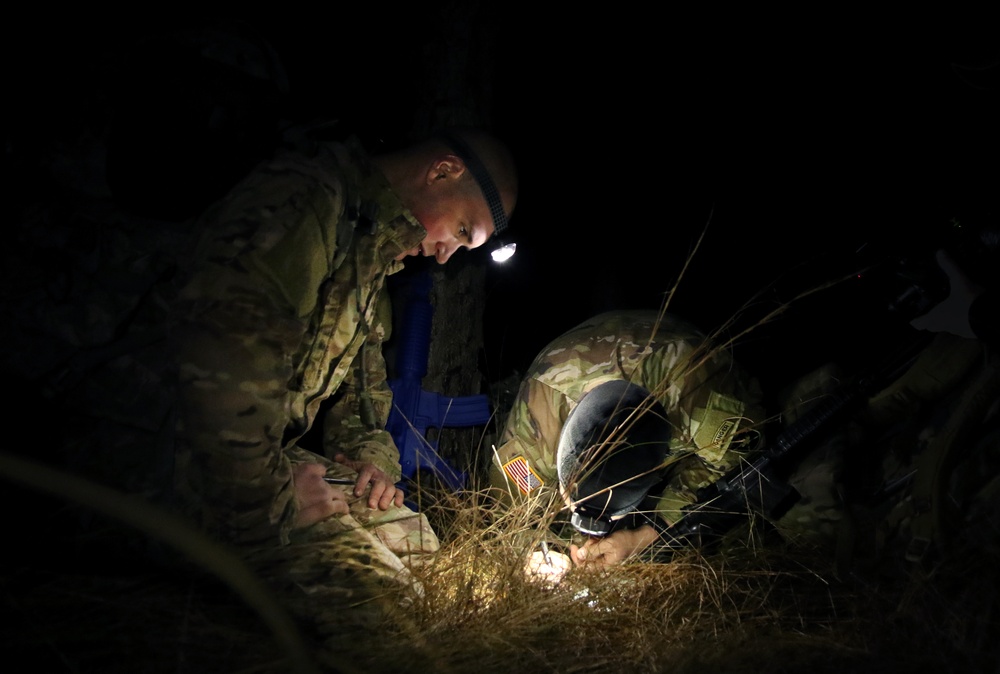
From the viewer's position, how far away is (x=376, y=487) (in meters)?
2.64

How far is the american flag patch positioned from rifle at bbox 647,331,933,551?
694 mm

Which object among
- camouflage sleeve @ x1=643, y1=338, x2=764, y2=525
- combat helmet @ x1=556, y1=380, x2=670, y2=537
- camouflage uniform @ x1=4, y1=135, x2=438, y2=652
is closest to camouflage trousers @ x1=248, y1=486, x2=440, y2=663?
camouflage uniform @ x1=4, y1=135, x2=438, y2=652

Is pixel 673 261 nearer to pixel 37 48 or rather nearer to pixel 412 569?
pixel 412 569

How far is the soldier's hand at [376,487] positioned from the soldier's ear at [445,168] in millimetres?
1441

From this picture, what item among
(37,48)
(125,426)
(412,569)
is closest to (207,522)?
(125,426)

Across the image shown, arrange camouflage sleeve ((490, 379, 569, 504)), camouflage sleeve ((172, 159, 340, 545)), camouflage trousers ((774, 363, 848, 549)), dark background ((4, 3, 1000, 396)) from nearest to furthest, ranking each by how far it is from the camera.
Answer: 1. camouflage sleeve ((172, 159, 340, 545))
2. camouflage trousers ((774, 363, 848, 549))
3. camouflage sleeve ((490, 379, 569, 504))
4. dark background ((4, 3, 1000, 396))

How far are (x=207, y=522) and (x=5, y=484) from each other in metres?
0.65

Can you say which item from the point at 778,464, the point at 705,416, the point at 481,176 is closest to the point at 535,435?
the point at 705,416

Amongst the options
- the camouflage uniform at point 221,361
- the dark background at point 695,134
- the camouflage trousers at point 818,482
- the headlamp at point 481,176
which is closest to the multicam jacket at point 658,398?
the camouflage trousers at point 818,482

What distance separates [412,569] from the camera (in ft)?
6.66

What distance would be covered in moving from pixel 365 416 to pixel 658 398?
1.74 metres

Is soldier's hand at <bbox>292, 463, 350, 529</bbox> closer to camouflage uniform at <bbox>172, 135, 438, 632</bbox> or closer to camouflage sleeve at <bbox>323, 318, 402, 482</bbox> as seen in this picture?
camouflage uniform at <bbox>172, 135, 438, 632</bbox>

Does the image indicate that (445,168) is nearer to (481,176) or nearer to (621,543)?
(481,176)

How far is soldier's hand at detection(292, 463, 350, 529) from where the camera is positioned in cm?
229
